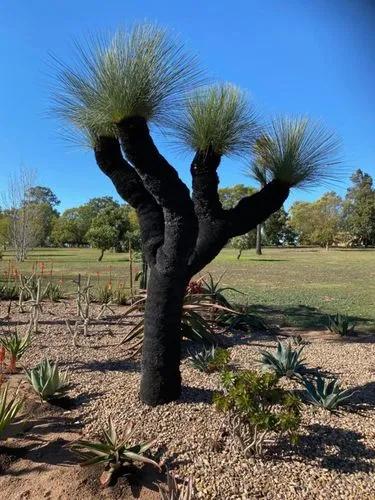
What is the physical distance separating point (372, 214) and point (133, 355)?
70.1 m

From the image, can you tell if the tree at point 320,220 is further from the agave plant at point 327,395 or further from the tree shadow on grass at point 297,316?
the agave plant at point 327,395

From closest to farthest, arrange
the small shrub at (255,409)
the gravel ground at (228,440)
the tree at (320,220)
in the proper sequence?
the gravel ground at (228,440) → the small shrub at (255,409) → the tree at (320,220)

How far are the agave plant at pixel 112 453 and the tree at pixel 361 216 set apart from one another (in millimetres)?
67565

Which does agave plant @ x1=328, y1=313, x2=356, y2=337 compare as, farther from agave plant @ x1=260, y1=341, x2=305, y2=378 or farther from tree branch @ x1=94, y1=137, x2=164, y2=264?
tree branch @ x1=94, y1=137, x2=164, y2=264

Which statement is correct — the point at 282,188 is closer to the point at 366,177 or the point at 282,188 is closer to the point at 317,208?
the point at 317,208

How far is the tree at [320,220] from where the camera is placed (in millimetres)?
71812

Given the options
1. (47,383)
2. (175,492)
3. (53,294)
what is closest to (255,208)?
(47,383)

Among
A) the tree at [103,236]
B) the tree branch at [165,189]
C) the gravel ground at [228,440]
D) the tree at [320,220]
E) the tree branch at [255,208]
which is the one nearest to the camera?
the gravel ground at [228,440]

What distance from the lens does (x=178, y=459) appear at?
114 inches

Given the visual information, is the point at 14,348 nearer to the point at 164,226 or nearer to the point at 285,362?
the point at 164,226

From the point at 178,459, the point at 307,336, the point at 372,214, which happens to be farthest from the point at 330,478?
the point at 372,214

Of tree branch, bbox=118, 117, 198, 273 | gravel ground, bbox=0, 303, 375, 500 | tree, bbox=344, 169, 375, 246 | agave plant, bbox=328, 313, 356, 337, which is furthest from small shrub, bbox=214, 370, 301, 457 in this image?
tree, bbox=344, 169, 375, 246

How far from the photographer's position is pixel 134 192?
3.79m

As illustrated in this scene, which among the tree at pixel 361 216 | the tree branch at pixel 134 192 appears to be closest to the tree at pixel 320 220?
the tree at pixel 361 216
